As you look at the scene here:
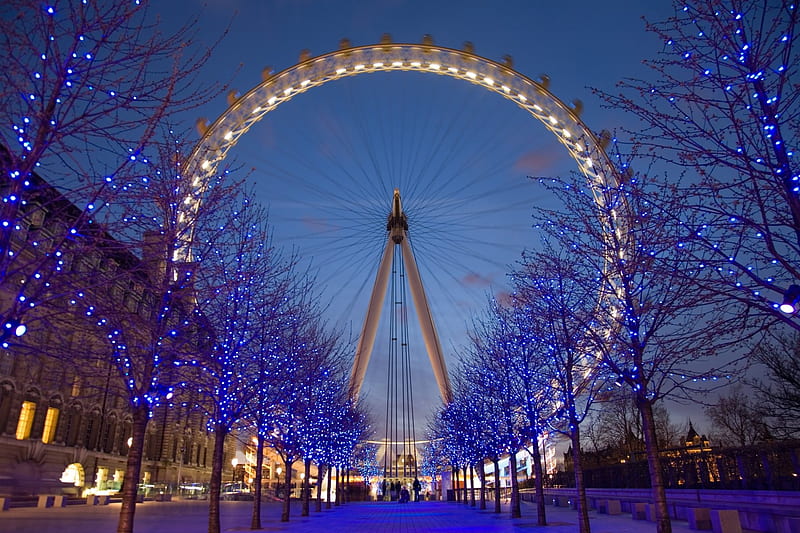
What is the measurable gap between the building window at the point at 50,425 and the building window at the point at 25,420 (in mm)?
1695

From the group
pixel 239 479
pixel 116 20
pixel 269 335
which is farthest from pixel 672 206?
pixel 239 479

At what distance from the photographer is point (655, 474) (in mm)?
11781

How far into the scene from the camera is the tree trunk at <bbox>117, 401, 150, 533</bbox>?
34.7 ft

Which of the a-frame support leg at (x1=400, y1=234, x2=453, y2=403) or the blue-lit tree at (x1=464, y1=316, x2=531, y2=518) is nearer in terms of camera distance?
the blue-lit tree at (x1=464, y1=316, x2=531, y2=518)

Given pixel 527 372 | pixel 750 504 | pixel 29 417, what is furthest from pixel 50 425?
pixel 750 504

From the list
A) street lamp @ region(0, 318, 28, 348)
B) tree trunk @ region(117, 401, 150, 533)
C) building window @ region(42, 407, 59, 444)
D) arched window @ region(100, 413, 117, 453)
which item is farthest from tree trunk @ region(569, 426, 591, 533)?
arched window @ region(100, 413, 117, 453)

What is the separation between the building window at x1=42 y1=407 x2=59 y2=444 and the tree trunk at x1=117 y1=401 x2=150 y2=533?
34812mm

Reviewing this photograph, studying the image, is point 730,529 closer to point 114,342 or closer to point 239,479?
point 114,342

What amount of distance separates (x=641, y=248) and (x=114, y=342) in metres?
10.1

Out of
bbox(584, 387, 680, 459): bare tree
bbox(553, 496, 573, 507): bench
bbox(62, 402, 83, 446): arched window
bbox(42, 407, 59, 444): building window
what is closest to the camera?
bbox(553, 496, 573, 507): bench

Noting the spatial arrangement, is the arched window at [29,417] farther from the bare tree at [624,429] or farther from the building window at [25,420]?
the bare tree at [624,429]

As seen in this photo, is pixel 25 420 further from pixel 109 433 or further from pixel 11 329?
pixel 11 329

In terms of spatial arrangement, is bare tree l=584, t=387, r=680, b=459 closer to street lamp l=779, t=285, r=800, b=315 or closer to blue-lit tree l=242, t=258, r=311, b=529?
blue-lit tree l=242, t=258, r=311, b=529

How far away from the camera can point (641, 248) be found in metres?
9.70
